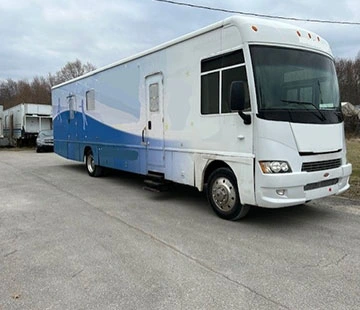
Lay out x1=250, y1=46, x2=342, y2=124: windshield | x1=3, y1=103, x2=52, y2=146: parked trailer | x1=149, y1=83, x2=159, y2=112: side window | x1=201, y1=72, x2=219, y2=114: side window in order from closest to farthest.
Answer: x1=250, y1=46, x2=342, y2=124: windshield → x1=201, y1=72, x2=219, y2=114: side window → x1=149, y1=83, x2=159, y2=112: side window → x1=3, y1=103, x2=52, y2=146: parked trailer

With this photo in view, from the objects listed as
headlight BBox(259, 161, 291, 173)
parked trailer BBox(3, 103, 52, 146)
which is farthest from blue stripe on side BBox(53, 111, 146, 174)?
parked trailer BBox(3, 103, 52, 146)

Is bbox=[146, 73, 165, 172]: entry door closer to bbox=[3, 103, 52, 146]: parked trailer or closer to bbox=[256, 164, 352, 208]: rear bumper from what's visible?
bbox=[256, 164, 352, 208]: rear bumper

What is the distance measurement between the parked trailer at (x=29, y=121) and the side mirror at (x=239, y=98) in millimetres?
22961

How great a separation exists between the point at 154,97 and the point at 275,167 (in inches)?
134

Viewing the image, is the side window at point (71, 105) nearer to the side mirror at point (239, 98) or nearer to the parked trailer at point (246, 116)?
the parked trailer at point (246, 116)

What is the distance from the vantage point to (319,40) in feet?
19.7

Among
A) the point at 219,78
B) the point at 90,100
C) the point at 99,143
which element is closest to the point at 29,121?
the point at 90,100

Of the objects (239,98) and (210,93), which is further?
(210,93)

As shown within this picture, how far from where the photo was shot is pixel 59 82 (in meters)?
54.1

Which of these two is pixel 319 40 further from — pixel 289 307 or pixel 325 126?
pixel 289 307

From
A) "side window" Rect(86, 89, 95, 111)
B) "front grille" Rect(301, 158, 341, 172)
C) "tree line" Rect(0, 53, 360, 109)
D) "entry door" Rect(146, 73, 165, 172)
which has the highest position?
"tree line" Rect(0, 53, 360, 109)

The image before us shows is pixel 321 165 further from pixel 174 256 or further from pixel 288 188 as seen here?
pixel 174 256

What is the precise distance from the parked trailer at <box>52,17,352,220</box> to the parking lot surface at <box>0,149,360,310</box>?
56cm

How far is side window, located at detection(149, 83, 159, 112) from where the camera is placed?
7441mm
